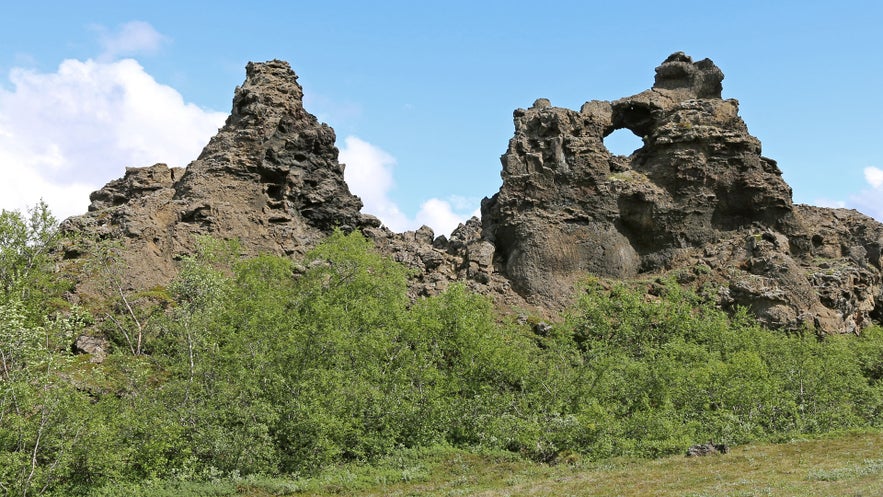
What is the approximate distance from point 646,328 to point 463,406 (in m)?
22.3

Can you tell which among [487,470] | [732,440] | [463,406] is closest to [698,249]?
[732,440]

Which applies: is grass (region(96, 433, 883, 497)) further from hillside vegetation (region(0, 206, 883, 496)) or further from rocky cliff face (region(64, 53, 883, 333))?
rocky cliff face (region(64, 53, 883, 333))

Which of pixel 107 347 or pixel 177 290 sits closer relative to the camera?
pixel 177 290

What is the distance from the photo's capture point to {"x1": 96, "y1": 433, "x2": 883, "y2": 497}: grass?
26969 mm

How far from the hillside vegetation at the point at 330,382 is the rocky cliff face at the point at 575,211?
33.8 ft

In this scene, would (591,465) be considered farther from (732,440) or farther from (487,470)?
(732,440)

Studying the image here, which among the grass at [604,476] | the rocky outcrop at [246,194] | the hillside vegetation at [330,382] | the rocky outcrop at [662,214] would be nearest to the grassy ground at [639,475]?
the grass at [604,476]

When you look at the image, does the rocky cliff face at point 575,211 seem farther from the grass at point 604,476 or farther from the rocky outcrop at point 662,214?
the grass at point 604,476

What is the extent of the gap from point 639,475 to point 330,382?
1466 centimetres

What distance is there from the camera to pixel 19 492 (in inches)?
1113

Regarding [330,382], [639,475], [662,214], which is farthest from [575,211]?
[639,475]

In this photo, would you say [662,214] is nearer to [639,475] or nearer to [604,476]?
[639,475]

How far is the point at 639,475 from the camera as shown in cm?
3075

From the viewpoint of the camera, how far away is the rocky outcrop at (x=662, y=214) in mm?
67375
